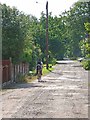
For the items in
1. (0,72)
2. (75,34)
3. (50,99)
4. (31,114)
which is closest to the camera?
(31,114)

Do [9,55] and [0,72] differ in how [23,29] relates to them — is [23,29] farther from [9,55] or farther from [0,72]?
[0,72]

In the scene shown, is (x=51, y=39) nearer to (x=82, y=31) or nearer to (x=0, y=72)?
(x=82, y=31)

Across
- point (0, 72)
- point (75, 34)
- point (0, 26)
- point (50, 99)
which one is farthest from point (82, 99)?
point (75, 34)

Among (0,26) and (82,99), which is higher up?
(0,26)

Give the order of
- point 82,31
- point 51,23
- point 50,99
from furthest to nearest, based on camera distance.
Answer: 1. point 51,23
2. point 82,31
3. point 50,99

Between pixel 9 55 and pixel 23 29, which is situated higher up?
pixel 23 29

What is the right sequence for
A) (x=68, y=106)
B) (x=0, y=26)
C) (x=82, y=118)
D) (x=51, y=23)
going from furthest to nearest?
(x=51, y=23) → (x=0, y=26) → (x=68, y=106) → (x=82, y=118)

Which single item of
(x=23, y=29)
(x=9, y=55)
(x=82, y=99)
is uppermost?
(x=23, y=29)

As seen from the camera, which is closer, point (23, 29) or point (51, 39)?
point (23, 29)

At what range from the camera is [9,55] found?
30922 mm

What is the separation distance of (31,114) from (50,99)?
4534 mm

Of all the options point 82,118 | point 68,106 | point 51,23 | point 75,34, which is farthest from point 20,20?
point 51,23

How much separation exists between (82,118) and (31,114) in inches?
70.8

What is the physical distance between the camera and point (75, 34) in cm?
9244
